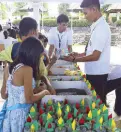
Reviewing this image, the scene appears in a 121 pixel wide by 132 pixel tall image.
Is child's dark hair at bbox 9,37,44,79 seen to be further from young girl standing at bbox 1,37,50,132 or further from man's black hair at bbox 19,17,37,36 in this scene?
man's black hair at bbox 19,17,37,36

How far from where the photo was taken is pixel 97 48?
2.35m

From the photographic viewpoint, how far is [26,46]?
1734 mm

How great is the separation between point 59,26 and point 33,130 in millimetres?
2526

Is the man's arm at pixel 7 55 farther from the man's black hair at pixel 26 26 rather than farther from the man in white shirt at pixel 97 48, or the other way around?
the man in white shirt at pixel 97 48

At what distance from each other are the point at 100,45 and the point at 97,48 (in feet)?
0.12

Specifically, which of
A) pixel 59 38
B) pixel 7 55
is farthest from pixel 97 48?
pixel 59 38

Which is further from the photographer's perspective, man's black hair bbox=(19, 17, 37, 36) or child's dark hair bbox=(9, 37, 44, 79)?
man's black hair bbox=(19, 17, 37, 36)

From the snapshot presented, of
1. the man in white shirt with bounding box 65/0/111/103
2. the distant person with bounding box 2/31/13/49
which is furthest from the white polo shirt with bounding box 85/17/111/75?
the distant person with bounding box 2/31/13/49

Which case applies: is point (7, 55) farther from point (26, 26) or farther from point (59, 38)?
point (59, 38)

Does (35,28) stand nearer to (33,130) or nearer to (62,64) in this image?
(62,64)

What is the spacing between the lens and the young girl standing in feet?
5.56

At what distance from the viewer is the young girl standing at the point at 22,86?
1.69 metres

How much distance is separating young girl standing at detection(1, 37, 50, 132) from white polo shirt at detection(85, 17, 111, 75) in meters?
0.75

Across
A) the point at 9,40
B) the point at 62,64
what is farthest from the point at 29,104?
the point at 9,40
